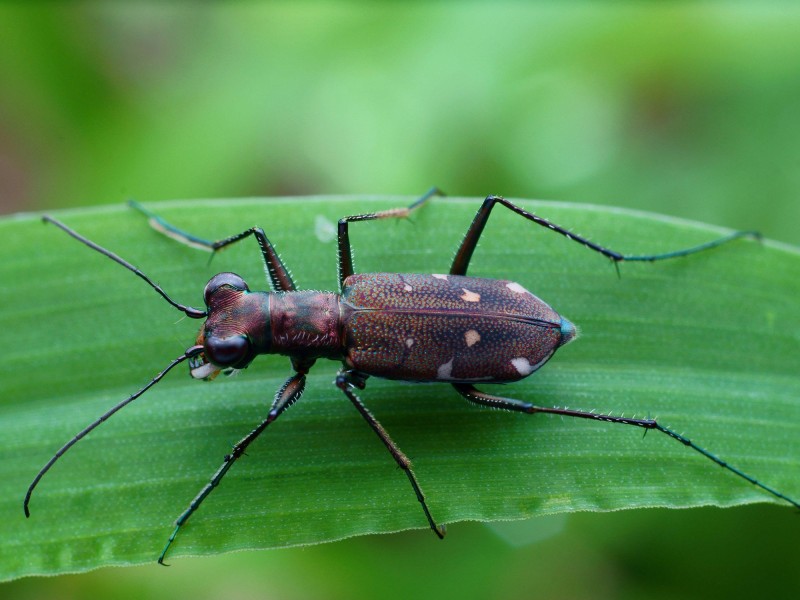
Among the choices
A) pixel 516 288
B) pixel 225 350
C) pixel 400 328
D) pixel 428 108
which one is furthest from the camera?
pixel 428 108

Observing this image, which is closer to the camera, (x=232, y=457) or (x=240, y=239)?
(x=232, y=457)

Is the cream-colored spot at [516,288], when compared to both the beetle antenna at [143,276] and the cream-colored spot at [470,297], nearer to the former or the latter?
the cream-colored spot at [470,297]

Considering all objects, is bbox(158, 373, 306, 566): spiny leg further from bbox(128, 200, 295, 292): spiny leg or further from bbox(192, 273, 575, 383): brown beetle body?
bbox(128, 200, 295, 292): spiny leg

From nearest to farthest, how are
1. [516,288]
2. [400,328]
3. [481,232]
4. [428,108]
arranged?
[400,328]
[516,288]
[481,232]
[428,108]

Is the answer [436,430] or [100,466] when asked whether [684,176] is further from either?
[100,466]

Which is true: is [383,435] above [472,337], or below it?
below

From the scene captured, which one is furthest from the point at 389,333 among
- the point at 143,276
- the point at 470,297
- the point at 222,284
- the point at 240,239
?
the point at 143,276

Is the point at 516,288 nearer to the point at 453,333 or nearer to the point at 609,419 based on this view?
the point at 453,333

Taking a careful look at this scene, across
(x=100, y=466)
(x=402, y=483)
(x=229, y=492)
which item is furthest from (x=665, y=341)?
(x=100, y=466)
